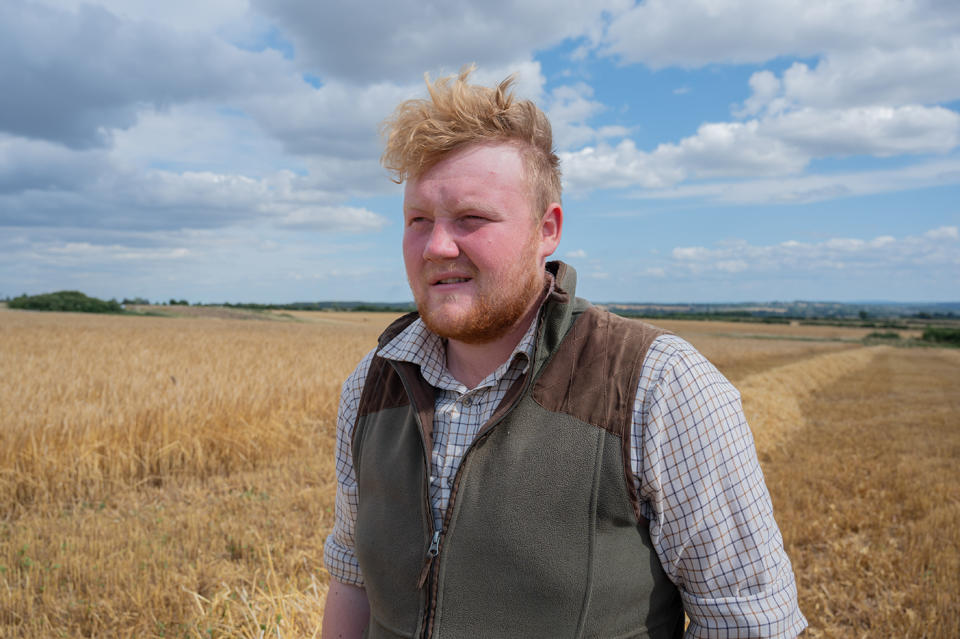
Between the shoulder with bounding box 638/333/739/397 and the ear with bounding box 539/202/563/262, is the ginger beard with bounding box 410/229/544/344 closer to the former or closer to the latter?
the ear with bounding box 539/202/563/262

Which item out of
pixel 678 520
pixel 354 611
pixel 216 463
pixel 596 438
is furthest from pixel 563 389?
pixel 216 463

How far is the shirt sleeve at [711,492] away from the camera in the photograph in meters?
1.49

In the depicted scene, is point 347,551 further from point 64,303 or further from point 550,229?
point 64,303

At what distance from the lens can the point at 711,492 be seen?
58.7 inches

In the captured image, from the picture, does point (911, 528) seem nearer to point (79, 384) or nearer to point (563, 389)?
point (563, 389)

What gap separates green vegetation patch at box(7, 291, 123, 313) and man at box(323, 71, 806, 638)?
78367mm

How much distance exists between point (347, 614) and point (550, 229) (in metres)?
1.39

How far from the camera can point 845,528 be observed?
6.39m

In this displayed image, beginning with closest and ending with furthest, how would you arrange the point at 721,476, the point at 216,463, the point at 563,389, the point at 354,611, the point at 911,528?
the point at 721,476 → the point at 563,389 → the point at 354,611 → the point at 911,528 → the point at 216,463

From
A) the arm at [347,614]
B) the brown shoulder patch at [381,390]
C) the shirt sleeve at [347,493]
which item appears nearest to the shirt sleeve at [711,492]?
the brown shoulder patch at [381,390]

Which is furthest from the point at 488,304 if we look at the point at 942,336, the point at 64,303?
the point at 942,336

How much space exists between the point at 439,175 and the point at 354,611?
4.62 ft

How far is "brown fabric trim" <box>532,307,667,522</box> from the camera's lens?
1521 millimetres

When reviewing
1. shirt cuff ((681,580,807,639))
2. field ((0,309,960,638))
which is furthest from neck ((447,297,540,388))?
field ((0,309,960,638))
